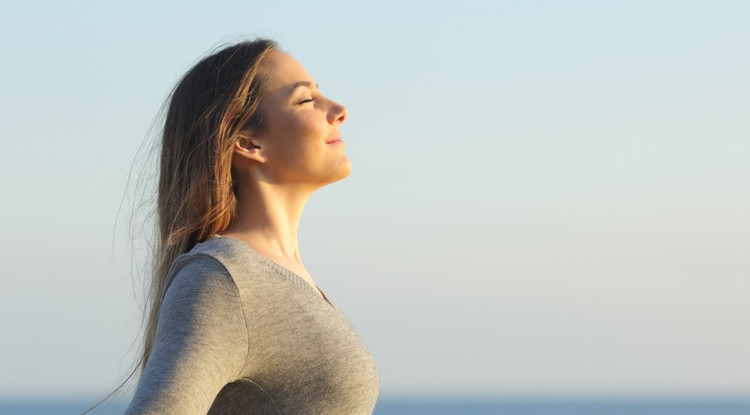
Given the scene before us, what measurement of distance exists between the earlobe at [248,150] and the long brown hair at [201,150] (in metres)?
0.02

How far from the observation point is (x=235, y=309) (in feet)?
8.79

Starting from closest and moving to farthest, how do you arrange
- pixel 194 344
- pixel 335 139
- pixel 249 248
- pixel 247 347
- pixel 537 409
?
pixel 194 344
pixel 247 347
pixel 249 248
pixel 335 139
pixel 537 409

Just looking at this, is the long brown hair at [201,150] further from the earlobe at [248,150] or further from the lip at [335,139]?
the lip at [335,139]

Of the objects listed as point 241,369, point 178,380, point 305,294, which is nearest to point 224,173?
point 305,294

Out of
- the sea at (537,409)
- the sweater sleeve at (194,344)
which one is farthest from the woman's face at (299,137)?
the sea at (537,409)

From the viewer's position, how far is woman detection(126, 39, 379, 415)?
262 centimetres

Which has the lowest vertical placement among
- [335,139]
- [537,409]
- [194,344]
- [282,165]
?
[194,344]

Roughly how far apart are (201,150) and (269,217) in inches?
8.9

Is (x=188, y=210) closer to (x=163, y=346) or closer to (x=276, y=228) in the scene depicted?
(x=276, y=228)

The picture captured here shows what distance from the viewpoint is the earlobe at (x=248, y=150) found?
10.3ft

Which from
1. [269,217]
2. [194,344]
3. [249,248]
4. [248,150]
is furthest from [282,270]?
[194,344]

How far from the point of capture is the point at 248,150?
10.3ft

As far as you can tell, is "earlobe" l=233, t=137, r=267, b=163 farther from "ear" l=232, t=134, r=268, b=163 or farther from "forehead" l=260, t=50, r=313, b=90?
"forehead" l=260, t=50, r=313, b=90

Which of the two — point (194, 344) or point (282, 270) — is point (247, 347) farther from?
point (282, 270)
